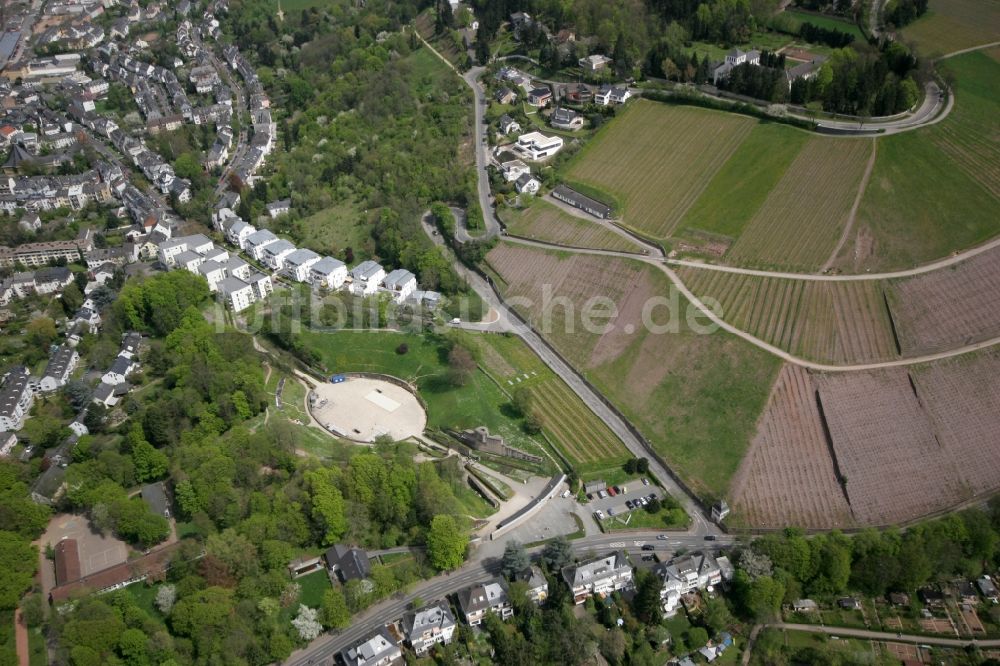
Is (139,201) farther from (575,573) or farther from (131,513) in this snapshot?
(575,573)

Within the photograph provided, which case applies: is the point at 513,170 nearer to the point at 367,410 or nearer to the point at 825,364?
the point at 367,410

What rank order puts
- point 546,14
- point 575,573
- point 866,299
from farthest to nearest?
point 546,14
point 866,299
point 575,573

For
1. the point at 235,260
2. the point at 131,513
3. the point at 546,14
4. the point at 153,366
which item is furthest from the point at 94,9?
the point at 131,513

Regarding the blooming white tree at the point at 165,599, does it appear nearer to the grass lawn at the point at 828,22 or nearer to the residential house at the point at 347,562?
the residential house at the point at 347,562

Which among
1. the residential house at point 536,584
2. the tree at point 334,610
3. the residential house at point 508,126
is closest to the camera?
the tree at point 334,610

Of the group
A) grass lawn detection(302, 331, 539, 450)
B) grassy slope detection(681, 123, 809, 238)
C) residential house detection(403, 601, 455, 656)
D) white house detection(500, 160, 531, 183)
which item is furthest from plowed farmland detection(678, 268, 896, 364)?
residential house detection(403, 601, 455, 656)

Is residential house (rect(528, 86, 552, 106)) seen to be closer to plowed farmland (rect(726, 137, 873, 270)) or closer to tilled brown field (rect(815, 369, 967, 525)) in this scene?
plowed farmland (rect(726, 137, 873, 270))

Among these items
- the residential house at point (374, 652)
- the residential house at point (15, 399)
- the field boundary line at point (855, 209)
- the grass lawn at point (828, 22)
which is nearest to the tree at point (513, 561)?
the residential house at point (374, 652)

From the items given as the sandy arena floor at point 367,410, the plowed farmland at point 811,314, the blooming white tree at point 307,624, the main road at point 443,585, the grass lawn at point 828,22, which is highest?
the grass lawn at point 828,22
